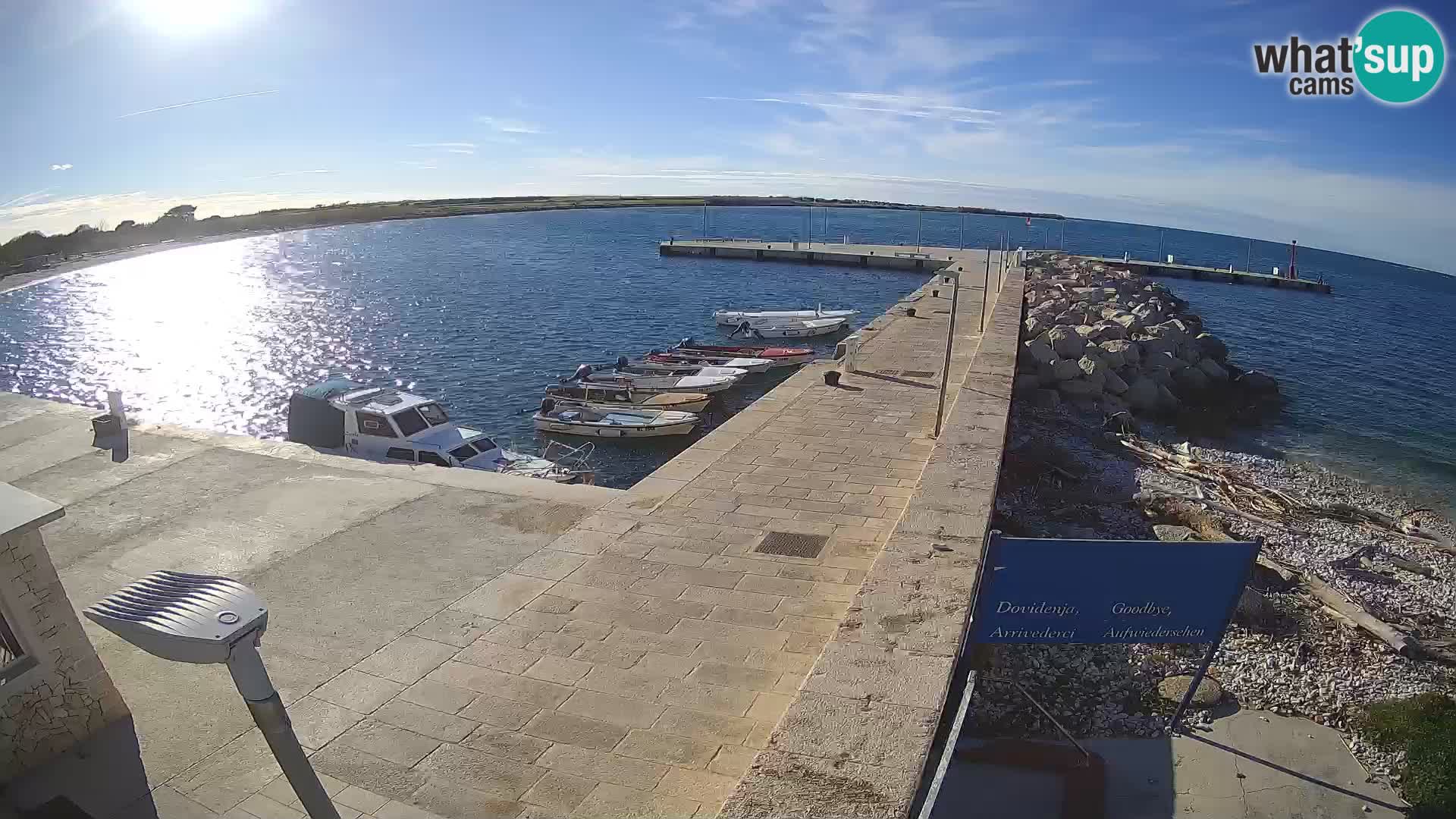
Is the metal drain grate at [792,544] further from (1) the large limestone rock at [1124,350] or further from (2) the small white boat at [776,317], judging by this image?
(2) the small white boat at [776,317]

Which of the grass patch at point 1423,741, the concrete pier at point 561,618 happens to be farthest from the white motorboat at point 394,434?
the grass patch at point 1423,741

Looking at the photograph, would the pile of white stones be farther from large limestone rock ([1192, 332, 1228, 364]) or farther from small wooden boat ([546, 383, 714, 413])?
small wooden boat ([546, 383, 714, 413])

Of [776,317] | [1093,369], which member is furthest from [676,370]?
[1093,369]

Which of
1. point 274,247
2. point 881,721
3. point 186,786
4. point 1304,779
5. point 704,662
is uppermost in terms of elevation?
point 274,247

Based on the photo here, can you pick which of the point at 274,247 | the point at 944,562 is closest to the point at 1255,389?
the point at 944,562

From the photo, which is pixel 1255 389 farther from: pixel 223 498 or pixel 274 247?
pixel 274 247

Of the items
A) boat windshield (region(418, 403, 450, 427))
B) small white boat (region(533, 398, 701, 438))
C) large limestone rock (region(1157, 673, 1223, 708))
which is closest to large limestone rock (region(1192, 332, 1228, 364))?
small white boat (region(533, 398, 701, 438))
